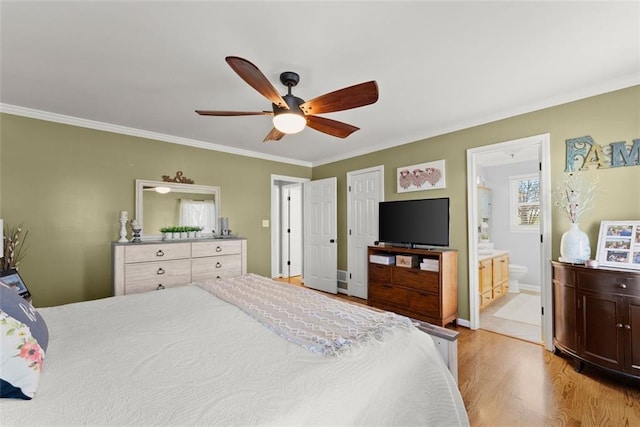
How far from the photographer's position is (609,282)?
2.16 metres

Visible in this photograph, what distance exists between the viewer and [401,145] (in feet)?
13.3

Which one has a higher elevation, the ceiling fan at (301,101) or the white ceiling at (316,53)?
the white ceiling at (316,53)

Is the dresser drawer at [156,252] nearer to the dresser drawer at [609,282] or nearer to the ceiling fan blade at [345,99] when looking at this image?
the ceiling fan blade at [345,99]

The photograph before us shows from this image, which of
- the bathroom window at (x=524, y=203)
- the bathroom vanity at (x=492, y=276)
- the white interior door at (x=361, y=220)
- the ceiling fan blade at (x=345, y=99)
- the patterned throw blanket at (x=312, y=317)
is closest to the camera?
the patterned throw blanket at (x=312, y=317)

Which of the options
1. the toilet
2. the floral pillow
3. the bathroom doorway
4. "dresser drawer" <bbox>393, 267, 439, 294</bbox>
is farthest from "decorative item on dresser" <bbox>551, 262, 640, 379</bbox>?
the floral pillow

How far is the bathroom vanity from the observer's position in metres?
3.87

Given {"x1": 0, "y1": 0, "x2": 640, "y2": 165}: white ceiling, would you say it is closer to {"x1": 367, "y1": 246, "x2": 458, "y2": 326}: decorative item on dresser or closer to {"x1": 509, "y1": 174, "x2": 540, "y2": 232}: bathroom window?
{"x1": 367, "y1": 246, "x2": 458, "y2": 326}: decorative item on dresser

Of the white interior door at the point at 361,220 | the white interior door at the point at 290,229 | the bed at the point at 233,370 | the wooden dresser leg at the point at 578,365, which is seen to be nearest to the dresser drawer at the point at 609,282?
the wooden dresser leg at the point at 578,365

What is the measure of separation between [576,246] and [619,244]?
10.7 inches

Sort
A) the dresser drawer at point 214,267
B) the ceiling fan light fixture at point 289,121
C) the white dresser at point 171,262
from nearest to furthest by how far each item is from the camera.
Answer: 1. the ceiling fan light fixture at point 289,121
2. the white dresser at point 171,262
3. the dresser drawer at point 214,267

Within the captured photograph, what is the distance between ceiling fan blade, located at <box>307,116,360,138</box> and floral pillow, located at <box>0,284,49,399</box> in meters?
1.98

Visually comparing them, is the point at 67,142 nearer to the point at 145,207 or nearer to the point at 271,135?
the point at 145,207

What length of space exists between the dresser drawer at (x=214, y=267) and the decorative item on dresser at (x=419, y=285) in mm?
1855

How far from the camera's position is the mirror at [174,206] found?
364 centimetres
